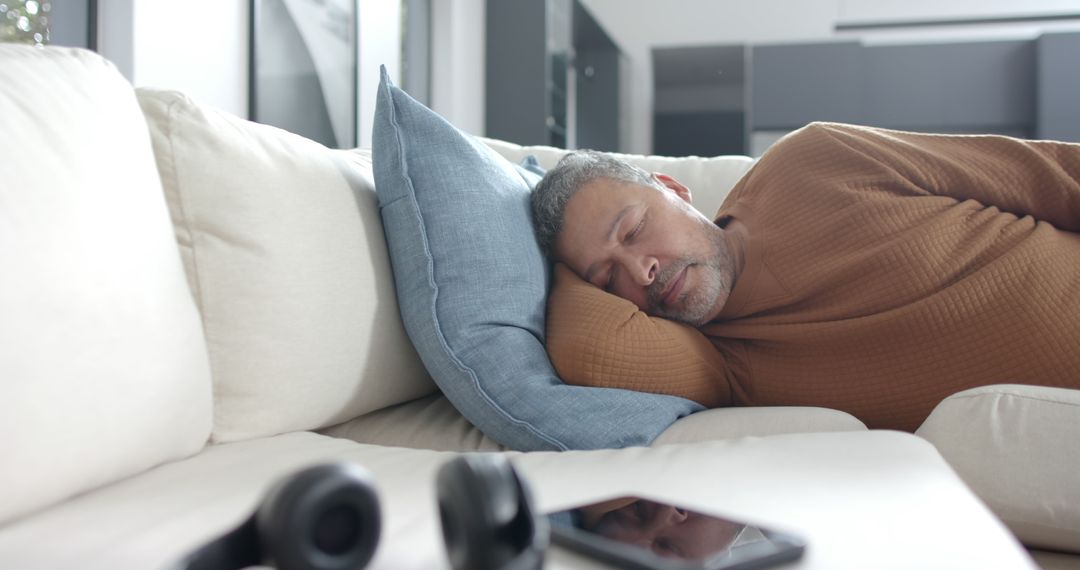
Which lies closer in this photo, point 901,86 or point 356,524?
point 356,524

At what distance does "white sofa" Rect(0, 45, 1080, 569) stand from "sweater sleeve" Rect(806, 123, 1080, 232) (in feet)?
1.91

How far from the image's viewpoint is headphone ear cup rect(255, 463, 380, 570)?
0.48 meters

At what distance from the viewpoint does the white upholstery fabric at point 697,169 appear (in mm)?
2072

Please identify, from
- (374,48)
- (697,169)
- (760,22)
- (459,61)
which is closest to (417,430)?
(697,169)

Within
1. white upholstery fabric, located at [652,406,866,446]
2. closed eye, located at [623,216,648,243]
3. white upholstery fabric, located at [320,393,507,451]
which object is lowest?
white upholstery fabric, located at [320,393,507,451]

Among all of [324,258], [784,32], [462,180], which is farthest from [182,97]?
[784,32]

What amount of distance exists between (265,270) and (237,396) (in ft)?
0.52

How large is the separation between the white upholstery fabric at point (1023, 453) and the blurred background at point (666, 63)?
272 cm

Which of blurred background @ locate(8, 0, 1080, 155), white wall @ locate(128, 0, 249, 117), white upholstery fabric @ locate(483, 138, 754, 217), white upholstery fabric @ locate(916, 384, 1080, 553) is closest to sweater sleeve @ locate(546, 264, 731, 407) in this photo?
white upholstery fabric @ locate(916, 384, 1080, 553)

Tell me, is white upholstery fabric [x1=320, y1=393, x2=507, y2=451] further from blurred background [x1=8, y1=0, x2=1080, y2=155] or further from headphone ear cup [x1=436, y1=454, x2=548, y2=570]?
blurred background [x1=8, y1=0, x2=1080, y2=155]

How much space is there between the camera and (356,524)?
20.7 inches

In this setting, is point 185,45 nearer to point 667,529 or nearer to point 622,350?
point 622,350

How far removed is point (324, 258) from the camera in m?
1.21

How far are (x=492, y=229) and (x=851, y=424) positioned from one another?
58cm
